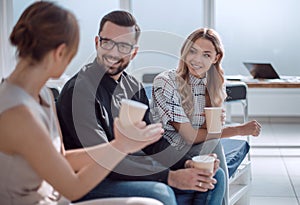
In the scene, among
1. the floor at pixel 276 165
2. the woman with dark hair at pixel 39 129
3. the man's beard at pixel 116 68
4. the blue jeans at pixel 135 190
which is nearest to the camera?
the woman with dark hair at pixel 39 129

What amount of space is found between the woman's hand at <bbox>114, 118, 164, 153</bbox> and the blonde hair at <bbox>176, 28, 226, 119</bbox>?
1078 mm

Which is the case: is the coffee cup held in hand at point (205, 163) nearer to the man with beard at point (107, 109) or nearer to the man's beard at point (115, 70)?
the man with beard at point (107, 109)

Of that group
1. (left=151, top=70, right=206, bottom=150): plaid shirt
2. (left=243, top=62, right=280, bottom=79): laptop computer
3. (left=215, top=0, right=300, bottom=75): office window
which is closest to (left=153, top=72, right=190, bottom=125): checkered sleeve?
(left=151, top=70, right=206, bottom=150): plaid shirt

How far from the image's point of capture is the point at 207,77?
2.52 m

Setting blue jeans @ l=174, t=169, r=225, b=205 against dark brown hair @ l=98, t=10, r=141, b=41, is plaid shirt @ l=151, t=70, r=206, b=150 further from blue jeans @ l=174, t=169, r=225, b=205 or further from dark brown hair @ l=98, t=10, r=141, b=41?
dark brown hair @ l=98, t=10, r=141, b=41

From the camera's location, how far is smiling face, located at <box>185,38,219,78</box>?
2.44 metres

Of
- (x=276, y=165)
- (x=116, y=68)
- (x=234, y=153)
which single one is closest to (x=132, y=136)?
(x=116, y=68)

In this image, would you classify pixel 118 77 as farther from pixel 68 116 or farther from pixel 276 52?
pixel 276 52

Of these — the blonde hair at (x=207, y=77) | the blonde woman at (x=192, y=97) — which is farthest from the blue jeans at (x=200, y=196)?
the blonde hair at (x=207, y=77)

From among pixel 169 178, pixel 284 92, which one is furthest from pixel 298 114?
pixel 169 178

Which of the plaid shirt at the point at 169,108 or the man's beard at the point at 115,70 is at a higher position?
the man's beard at the point at 115,70

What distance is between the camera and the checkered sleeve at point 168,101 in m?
2.32

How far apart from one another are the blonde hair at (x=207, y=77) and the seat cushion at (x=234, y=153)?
1.15 feet

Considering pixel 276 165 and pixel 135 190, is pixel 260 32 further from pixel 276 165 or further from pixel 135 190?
pixel 135 190
